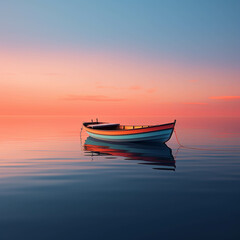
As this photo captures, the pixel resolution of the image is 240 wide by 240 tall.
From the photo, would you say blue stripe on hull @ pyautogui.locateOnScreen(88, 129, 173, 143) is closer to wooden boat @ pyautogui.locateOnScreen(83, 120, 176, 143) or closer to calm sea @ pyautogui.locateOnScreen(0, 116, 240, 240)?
wooden boat @ pyautogui.locateOnScreen(83, 120, 176, 143)

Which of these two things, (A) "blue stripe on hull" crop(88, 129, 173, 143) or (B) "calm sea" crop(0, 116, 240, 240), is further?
(A) "blue stripe on hull" crop(88, 129, 173, 143)

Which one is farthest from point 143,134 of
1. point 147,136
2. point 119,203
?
point 119,203

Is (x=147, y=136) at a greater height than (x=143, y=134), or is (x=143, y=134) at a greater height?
(x=143, y=134)

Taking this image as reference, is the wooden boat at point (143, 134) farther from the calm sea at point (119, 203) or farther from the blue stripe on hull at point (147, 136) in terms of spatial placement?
the calm sea at point (119, 203)

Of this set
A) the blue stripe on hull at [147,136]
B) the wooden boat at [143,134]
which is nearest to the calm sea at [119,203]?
the wooden boat at [143,134]

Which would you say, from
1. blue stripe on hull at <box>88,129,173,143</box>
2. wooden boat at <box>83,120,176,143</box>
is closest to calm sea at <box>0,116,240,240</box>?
wooden boat at <box>83,120,176,143</box>

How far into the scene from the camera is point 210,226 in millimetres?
7000

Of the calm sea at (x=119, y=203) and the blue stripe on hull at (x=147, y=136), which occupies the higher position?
the blue stripe on hull at (x=147, y=136)

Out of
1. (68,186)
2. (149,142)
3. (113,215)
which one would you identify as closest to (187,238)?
(113,215)

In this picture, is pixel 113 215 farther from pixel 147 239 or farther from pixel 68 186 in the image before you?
pixel 68 186

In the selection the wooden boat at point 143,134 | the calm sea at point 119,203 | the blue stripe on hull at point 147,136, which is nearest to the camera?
the calm sea at point 119,203

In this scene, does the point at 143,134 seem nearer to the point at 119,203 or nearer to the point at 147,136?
the point at 147,136

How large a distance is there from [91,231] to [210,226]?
3600 mm

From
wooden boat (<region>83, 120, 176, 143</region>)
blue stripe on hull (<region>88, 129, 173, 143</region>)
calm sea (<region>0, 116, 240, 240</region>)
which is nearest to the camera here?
calm sea (<region>0, 116, 240, 240</region>)
